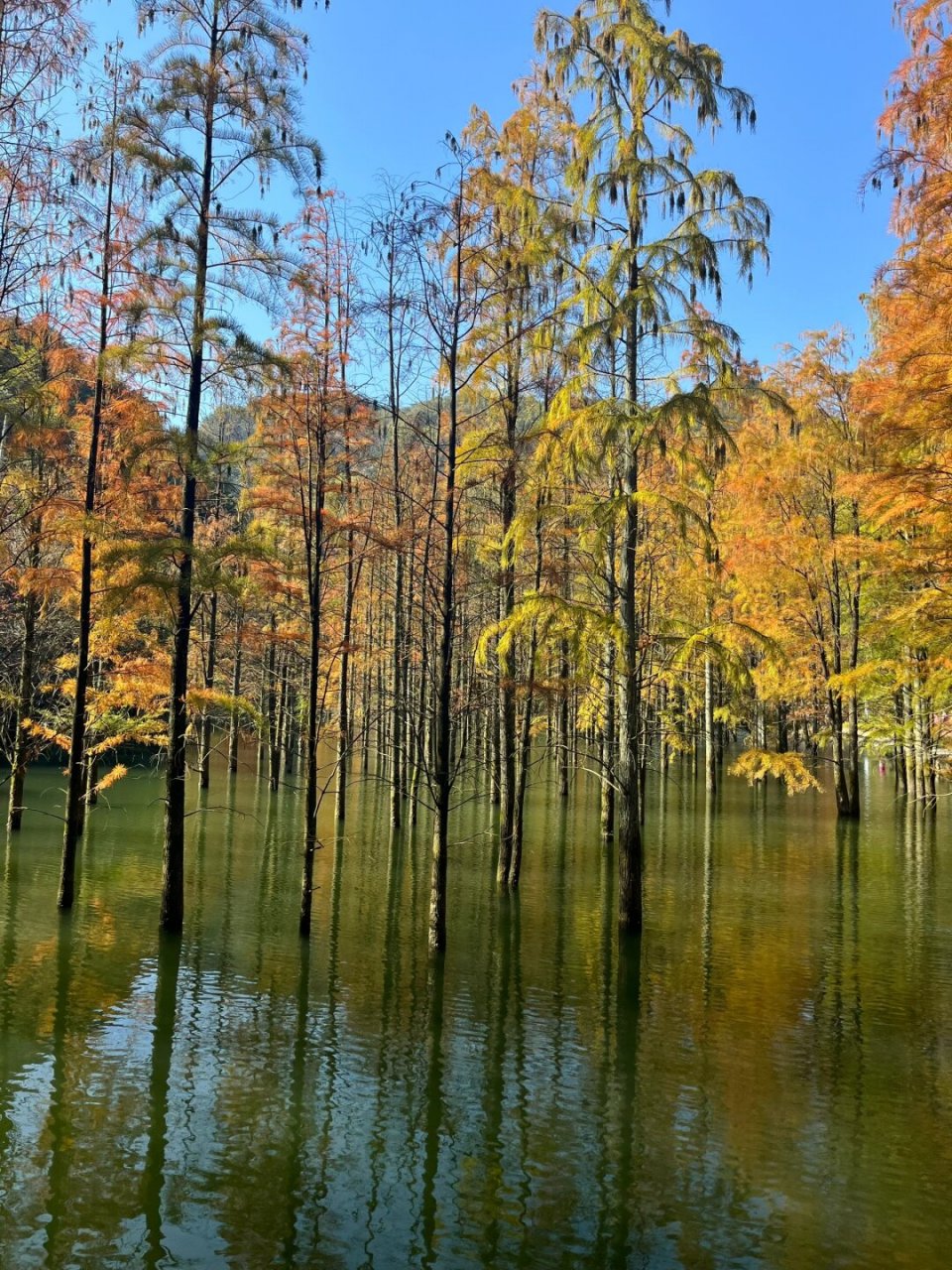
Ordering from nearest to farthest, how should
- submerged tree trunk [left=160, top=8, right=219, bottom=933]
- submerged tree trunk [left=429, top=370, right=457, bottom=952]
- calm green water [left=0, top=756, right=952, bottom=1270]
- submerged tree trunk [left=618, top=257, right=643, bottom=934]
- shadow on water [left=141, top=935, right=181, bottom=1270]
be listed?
1. shadow on water [left=141, top=935, right=181, bottom=1270]
2. calm green water [left=0, top=756, right=952, bottom=1270]
3. submerged tree trunk [left=429, top=370, right=457, bottom=952]
4. submerged tree trunk [left=160, top=8, right=219, bottom=933]
5. submerged tree trunk [left=618, top=257, right=643, bottom=934]

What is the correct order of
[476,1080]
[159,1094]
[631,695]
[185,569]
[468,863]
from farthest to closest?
[468,863]
[631,695]
[185,569]
[476,1080]
[159,1094]

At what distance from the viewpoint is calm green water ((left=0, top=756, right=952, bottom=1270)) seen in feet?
18.0

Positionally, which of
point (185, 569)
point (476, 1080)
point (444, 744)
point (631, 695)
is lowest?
point (476, 1080)

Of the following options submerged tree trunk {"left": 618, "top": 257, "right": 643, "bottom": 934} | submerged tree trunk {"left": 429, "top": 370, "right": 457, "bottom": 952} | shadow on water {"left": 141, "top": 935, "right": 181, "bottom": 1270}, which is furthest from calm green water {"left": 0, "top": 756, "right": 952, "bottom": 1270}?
submerged tree trunk {"left": 618, "top": 257, "right": 643, "bottom": 934}

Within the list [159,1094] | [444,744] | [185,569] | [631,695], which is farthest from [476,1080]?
[185,569]

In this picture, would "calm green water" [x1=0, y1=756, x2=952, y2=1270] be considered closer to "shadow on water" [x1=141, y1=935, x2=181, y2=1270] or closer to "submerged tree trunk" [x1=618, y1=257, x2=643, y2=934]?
"shadow on water" [x1=141, y1=935, x2=181, y2=1270]

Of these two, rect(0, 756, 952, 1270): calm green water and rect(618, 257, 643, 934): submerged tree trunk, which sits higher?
rect(618, 257, 643, 934): submerged tree trunk

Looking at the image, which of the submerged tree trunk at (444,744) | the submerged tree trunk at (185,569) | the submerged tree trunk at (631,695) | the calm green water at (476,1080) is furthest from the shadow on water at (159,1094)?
the submerged tree trunk at (631,695)

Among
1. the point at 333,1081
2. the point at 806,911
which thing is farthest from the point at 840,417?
the point at 333,1081

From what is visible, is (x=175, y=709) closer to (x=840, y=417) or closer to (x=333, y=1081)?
(x=333, y=1081)

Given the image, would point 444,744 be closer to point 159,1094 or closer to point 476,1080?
point 476,1080

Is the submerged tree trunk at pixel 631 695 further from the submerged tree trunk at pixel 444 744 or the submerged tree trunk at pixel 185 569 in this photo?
the submerged tree trunk at pixel 185 569

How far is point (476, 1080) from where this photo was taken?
25.6 feet

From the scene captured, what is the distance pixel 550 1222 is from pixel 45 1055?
516cm
